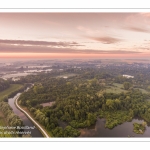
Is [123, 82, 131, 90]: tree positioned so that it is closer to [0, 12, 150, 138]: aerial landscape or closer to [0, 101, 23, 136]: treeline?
[0, 12, 150, 138]: aerial landscape

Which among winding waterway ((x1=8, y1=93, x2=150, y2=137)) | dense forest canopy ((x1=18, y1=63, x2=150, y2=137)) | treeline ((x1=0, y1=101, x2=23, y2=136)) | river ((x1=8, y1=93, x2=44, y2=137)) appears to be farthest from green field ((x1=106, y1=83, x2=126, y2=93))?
treeline ((x1=0, y1=101, x2=23, y2=136))

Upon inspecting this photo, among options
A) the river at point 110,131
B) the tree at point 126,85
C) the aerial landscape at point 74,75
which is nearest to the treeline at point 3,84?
the aerial landscape at point 74,75

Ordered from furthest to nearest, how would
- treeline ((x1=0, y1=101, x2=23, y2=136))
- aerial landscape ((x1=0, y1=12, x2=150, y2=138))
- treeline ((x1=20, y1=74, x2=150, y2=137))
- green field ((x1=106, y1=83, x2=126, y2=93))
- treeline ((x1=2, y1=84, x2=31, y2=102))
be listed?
1. green field ((x1=106, y1=83, x2=126, y2=93))
2. treeline ((x1=2, y1=84, x2=31, y2=102))
3. treeline ((x1=20, y1=74, x2=150, y2=137))
4. aerial landscape ((x1=0, y1=12, x2=150, y2=138))
5. treeline ((x1=0, y1=101, x2=23, y2=136))

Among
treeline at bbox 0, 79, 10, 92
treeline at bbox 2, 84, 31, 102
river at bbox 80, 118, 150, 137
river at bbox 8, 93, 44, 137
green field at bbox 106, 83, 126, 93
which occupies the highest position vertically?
treeline at bbox 0, 79, 10, 92

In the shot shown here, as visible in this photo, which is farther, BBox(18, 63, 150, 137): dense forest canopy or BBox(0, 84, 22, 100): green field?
BBox(0, 84, 22, 100): green field

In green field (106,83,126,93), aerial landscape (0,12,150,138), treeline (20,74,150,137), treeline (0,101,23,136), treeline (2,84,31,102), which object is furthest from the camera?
green field (106,83,126,93)
